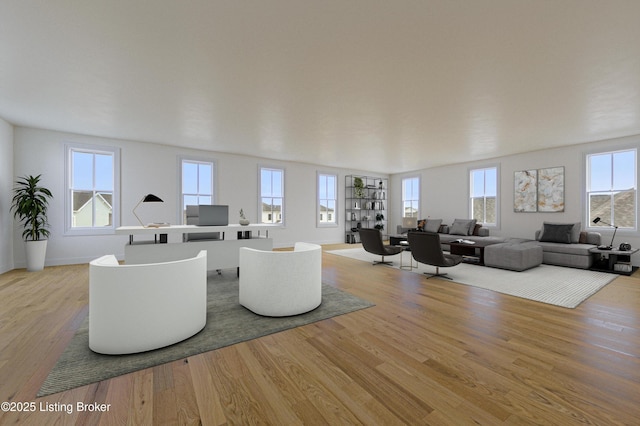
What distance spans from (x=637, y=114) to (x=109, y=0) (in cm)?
697

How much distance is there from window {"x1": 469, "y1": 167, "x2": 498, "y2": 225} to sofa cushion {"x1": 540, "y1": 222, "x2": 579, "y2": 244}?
1.52 metres

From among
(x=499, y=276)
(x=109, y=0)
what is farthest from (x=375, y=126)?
(x=109, y=0)

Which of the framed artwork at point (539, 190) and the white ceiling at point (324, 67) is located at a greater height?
the white ceiling at point (324, 67)

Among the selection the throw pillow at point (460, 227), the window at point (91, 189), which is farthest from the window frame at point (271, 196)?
the throw pillow at point (460, 227)

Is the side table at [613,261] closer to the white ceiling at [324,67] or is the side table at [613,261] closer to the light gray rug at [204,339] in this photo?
the white ceiling at [324,67]

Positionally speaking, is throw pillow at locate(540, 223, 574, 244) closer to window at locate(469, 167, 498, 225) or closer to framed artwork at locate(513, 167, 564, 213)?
framed artwork at locate(513, 167, 564, 213)

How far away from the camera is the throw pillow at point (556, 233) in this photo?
589 centimetres

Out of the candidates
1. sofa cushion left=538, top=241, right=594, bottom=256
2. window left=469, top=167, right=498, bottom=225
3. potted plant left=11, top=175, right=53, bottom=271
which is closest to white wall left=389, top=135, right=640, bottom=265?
window left=469, top=167, right=498, bottom=225

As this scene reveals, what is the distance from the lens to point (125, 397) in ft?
5.35

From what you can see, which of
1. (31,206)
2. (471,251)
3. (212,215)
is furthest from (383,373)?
(31,206)

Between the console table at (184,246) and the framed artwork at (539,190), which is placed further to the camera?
the framed artwork at (539,190)

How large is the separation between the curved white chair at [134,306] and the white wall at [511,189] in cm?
816

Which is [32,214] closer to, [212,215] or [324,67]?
[212,215]

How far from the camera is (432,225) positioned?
28.6ft
